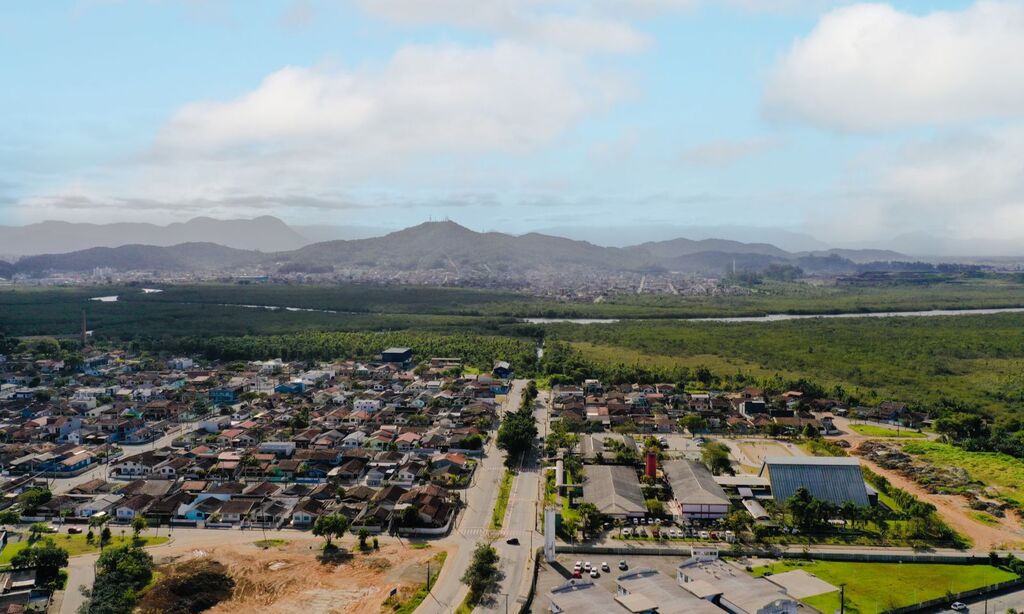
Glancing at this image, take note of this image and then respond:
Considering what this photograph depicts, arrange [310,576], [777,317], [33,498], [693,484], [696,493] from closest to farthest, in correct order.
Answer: [310,576], [33,498], [696,493], [693,484], [777,317]

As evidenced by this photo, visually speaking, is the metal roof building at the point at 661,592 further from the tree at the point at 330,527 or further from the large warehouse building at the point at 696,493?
the tree at the point at 330,527

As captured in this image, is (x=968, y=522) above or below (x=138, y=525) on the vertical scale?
below

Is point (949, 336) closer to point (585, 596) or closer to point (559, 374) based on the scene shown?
point (559, 374)

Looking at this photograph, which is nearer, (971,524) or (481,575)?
(481,575)

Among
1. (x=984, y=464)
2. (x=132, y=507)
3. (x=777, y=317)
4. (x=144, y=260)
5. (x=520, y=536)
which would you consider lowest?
(x=520, y=536)

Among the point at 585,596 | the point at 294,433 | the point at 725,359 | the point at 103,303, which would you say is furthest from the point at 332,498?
the point at 103,303

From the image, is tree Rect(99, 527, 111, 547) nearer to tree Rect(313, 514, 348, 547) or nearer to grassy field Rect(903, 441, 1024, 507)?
tree Rect(313, 514, 348, 547)

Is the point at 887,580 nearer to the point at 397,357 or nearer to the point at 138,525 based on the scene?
the point at 138,525

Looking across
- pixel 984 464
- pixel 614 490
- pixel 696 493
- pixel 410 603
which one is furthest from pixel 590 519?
pixel 984 464
